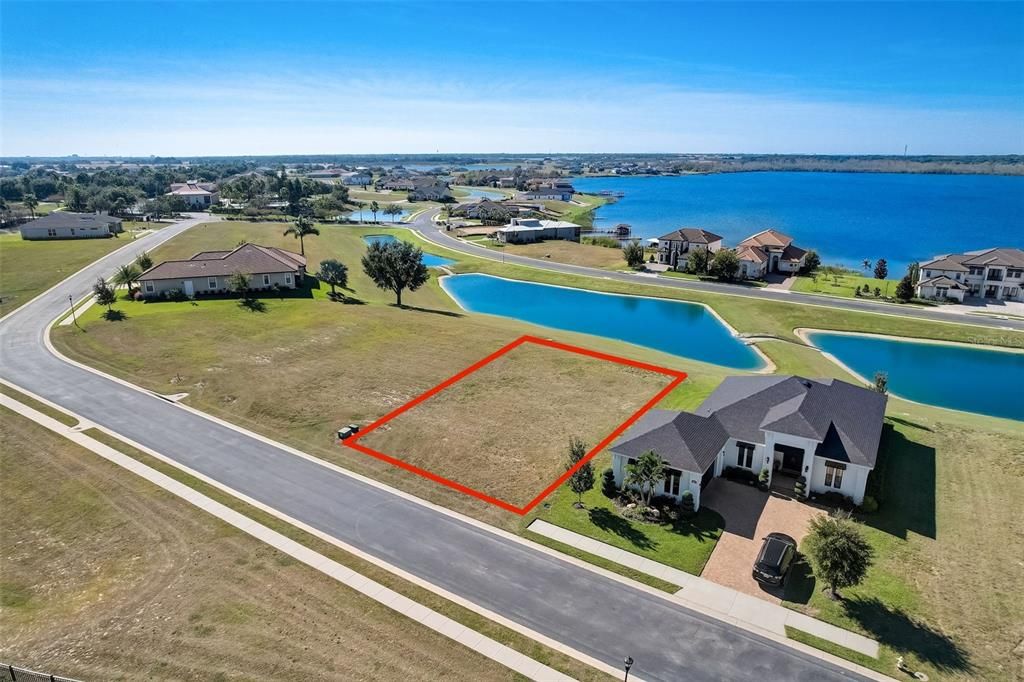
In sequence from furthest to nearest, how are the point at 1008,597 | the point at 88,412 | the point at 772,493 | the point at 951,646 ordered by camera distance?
the point at 88,412 → the point at 772,493 → the point at 1008,597 → the point at 951,646

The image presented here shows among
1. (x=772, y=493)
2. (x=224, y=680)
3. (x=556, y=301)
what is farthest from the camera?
(x=556, y=301)

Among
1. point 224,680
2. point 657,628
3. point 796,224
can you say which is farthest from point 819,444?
point 796,224

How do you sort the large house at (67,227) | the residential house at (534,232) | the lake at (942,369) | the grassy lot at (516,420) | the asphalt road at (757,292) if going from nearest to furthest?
the grassy lot at (516,420)
the lake at (942,369)
the asphalt road at (757,292)
the large house at (67,227)
the residential house at (534,232)

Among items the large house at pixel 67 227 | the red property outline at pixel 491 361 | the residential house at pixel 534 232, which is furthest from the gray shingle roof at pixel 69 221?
the red property outline at pixel 491 361

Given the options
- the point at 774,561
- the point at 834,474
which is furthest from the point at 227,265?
the point at 774,561

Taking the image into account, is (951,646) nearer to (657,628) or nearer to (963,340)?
(657,628)

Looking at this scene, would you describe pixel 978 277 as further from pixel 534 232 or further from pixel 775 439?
pixel 534 232

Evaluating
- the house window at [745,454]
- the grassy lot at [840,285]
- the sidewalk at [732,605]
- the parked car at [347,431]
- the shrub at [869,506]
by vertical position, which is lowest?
the sidewalk at [732,605]

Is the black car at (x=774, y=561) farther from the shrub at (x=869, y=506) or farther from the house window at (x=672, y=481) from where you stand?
the shrub at (x=869, y=506)
